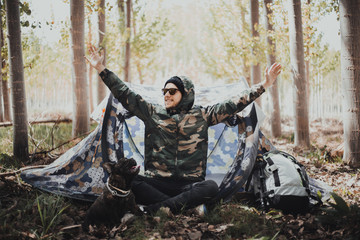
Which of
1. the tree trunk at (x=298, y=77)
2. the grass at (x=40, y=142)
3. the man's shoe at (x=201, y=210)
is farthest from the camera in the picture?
the tree trunk at (x=298, y=77)

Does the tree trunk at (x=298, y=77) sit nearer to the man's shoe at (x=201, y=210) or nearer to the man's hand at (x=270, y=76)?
the man's hand at (x=270, y=76)

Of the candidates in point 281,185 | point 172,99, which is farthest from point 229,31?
point 281,185

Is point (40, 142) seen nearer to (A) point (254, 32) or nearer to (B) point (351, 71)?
(B) point (351, 71)

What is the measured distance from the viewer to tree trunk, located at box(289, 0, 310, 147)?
20.5 ft

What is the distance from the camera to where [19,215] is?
9.02ft

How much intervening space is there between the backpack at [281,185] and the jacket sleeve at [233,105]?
0.75 m

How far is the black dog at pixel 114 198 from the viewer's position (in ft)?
9.44

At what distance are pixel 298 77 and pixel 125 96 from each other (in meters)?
4.35

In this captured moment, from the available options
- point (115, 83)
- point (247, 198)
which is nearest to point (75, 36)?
point (115, 83)

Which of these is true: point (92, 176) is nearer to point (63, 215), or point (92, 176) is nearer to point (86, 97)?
point (63, 215)

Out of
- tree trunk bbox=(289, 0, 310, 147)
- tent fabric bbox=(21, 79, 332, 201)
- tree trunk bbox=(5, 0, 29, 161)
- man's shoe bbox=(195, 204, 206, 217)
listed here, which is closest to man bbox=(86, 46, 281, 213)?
man's shoe bbox=(195, 204, 206, 217)

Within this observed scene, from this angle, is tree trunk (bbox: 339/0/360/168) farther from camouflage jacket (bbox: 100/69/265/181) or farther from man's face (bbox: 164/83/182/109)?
man's face (bbox: 164/83/182/109)

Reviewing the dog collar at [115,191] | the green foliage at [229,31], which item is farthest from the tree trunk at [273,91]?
the dog collar at [115,191]

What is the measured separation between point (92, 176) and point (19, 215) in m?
1.10
